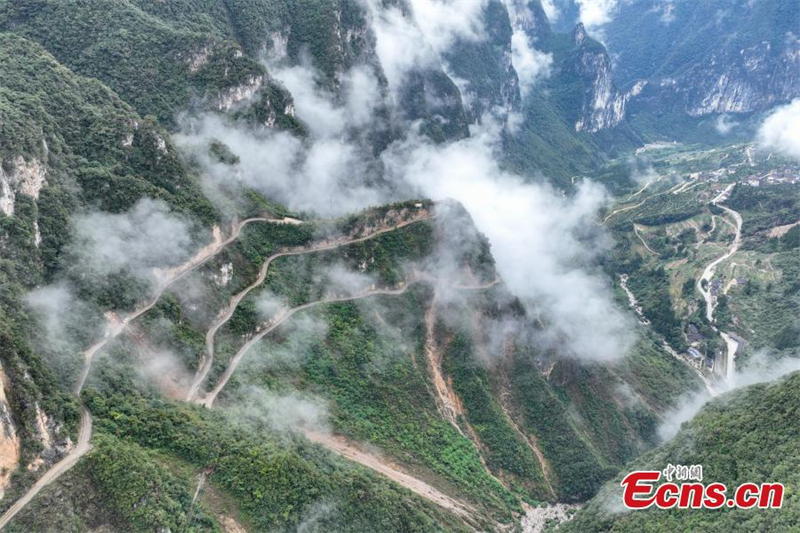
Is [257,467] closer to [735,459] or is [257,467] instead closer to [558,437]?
[558,437]

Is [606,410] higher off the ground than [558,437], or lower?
higher

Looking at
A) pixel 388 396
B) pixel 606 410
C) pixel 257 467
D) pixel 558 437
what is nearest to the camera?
pixel 257 467

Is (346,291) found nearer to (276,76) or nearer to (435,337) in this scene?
(435,337)

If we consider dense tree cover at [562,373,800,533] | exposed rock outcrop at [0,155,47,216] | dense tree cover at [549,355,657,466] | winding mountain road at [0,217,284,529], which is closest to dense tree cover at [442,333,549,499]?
dense tree cover at [562,373,800,533]

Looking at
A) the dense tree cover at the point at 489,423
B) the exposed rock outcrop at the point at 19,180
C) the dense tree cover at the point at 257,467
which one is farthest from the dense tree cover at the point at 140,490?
the dense tree cover at the point at 489,423

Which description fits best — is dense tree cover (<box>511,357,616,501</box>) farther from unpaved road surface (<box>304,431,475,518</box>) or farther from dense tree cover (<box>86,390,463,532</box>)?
dense tree cover (<box>86,390,463,532</box>)

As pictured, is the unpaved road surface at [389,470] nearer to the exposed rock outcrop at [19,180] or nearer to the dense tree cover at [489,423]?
the dense tree cover at [489,423]

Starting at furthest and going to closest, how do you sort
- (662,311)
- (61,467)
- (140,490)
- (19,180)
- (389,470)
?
1. (662,311)
2. (389,470)
3. (19,180)
4. (61,467)
5. (140,490)

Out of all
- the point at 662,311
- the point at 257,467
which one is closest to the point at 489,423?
the point at 257,467

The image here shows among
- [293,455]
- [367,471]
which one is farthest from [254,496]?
[367,471]
